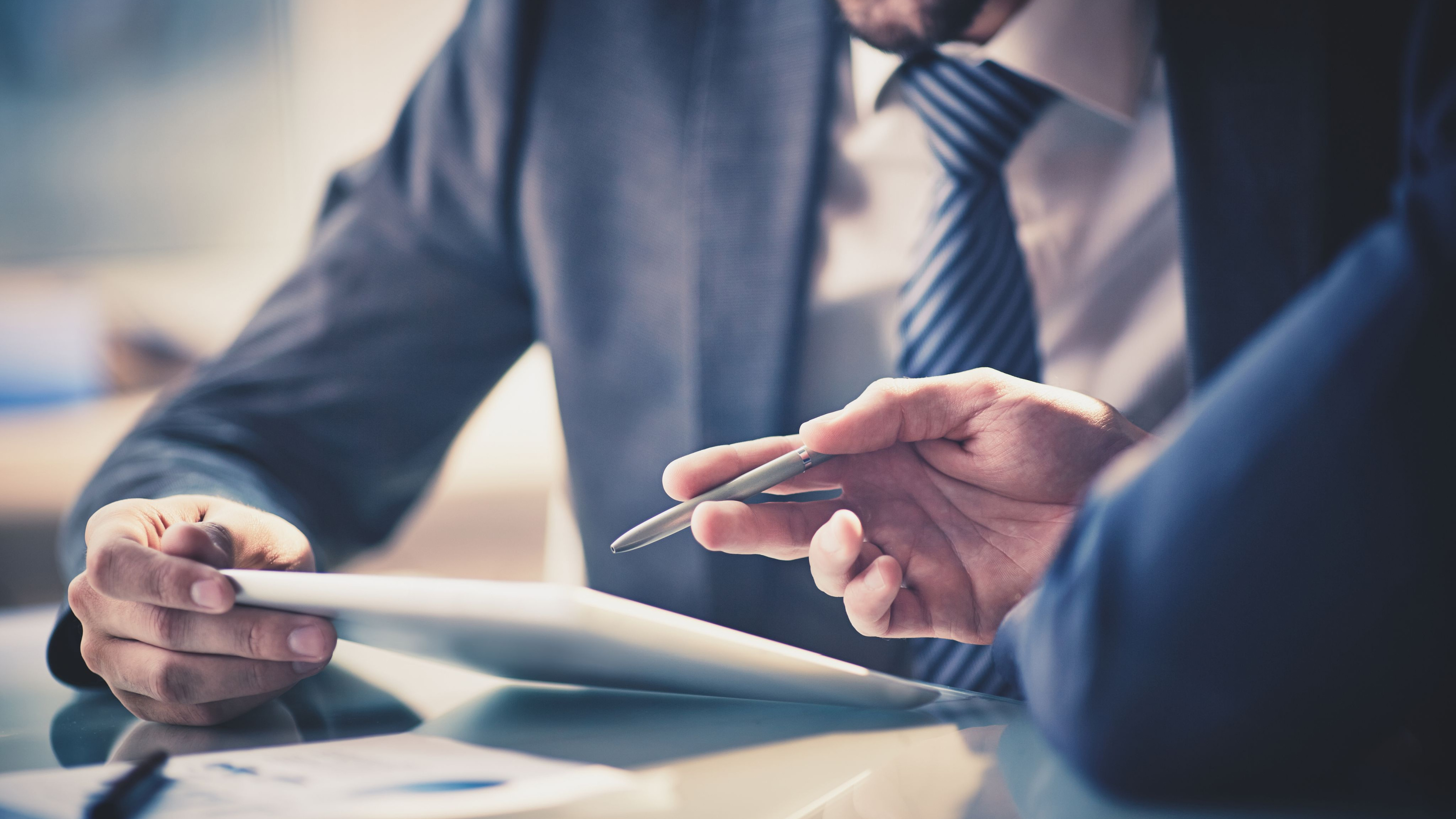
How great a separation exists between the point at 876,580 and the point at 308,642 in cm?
27

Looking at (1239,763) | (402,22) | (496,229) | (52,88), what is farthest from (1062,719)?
(52,88)

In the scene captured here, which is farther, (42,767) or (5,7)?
(5,7)

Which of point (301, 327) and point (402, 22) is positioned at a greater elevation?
point (402, 22)

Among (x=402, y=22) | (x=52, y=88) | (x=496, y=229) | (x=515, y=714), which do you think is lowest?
(x=515, y=714)

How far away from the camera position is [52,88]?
2.34 m

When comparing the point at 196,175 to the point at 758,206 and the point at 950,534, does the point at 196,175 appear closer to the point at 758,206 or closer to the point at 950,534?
the point at 758,206

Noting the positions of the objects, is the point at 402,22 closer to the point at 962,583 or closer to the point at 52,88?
the point at 52,88

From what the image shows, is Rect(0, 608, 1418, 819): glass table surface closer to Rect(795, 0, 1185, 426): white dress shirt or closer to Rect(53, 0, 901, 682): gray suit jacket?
Rect(53, 0, 901, 682): gray suit jacket

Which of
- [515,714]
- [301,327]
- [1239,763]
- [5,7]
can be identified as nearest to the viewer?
[1239,763]

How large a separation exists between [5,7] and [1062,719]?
10.2 ft

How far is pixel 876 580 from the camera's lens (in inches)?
16.4

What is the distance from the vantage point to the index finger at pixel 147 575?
37cm

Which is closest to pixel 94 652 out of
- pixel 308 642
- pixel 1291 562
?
pixel 308 642

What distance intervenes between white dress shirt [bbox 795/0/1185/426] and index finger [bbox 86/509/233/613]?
46cm
